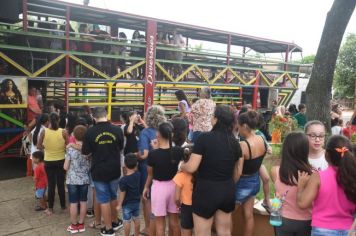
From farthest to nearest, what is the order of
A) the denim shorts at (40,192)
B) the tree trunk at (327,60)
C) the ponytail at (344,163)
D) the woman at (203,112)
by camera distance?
the tree trunk at (327,60)
the woman at (203,112)
the denim shorts at (40,192)
the ponytail at (344,163)

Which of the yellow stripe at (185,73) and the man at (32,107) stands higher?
the yellow stripe at (185,73)

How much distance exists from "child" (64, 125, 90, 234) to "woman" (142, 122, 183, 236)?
128cm

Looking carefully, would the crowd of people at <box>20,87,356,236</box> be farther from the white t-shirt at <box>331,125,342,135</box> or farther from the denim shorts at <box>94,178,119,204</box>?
the white t-shirt at <box>331,125,342,135</box>

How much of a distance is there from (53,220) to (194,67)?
Result: 5762mm

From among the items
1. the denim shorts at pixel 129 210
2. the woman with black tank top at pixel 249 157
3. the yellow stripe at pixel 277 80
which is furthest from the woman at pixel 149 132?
the yellow stripe at pixel 277 80

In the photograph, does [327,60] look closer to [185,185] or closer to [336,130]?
[336,130]

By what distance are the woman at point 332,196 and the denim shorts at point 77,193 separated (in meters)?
2.95

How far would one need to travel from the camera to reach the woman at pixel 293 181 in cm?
259

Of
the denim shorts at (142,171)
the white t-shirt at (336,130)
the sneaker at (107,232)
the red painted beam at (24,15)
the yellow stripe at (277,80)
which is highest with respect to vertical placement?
the red painted beam at (24,15)

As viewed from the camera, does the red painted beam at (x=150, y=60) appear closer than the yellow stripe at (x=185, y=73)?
Yes

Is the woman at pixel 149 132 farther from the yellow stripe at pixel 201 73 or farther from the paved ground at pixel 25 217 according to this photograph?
the yellow stripe at pixel 201 73

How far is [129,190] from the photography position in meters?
3.86

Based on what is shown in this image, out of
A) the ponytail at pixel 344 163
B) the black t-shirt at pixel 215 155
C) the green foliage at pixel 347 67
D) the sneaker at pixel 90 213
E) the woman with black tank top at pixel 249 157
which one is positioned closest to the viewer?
the ponytail at pixel 344 163

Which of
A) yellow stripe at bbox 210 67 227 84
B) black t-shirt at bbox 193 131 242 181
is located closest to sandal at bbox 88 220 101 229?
black t-shirt at bbox 193 131 242 181
